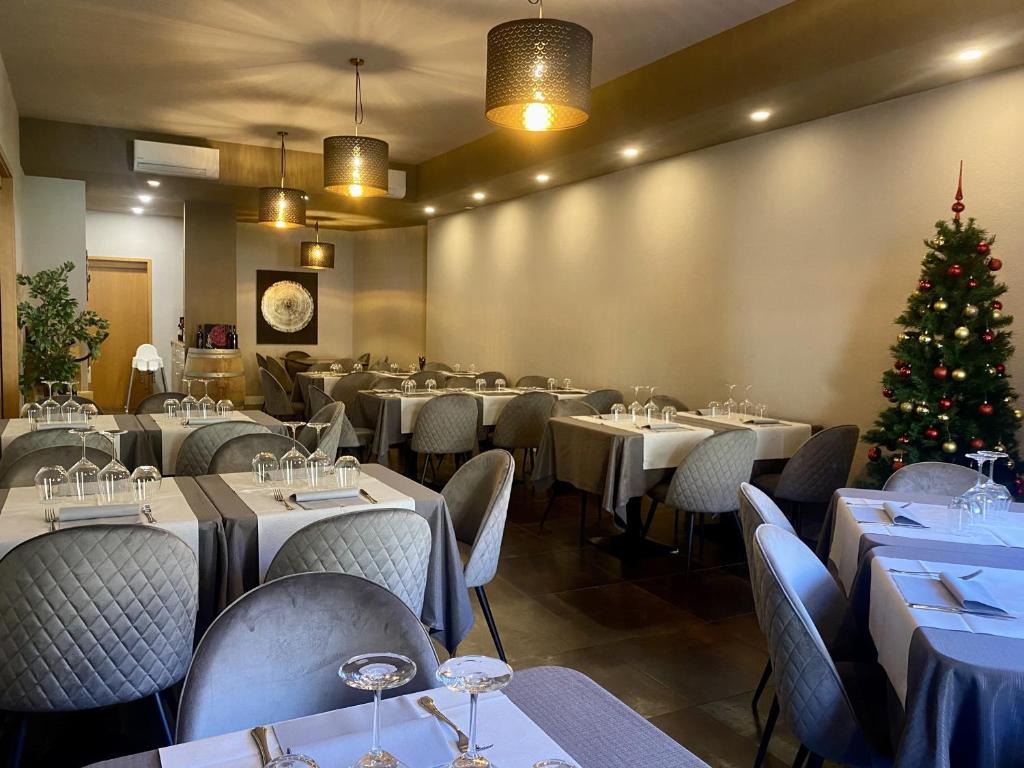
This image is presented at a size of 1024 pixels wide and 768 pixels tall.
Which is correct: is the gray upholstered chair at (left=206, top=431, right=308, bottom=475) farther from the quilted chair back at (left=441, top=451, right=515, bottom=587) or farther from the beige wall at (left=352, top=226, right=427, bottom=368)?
the beige wall at (left=352, top=226, right=427, bottom=368)

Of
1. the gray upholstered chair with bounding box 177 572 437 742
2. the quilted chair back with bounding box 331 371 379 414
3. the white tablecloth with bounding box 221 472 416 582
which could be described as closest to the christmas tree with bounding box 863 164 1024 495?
the white tablecloth with bounding box 221 472 416 582

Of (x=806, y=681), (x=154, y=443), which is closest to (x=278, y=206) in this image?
(x=154, y=443)

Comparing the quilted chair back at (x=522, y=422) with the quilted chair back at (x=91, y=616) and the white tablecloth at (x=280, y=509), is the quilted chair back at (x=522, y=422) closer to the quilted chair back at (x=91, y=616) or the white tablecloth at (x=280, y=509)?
the white tablecloth at (x=280, y=509)

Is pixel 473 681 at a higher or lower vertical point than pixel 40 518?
higher

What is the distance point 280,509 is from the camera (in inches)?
104

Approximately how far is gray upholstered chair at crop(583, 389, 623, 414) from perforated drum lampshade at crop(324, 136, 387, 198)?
98.3 inches

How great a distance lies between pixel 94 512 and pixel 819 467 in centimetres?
371

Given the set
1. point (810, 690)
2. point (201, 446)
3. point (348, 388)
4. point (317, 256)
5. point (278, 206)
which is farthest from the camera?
point (317, 256)

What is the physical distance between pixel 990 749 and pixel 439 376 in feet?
24.6

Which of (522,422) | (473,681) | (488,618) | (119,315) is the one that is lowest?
(488,618)

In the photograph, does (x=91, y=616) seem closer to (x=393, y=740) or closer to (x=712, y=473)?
(x=393, y=740)

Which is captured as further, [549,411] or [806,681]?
[549,411]

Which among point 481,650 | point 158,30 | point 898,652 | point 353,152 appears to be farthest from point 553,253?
point 898,652

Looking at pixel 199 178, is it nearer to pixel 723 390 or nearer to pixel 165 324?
pixel 165 324
